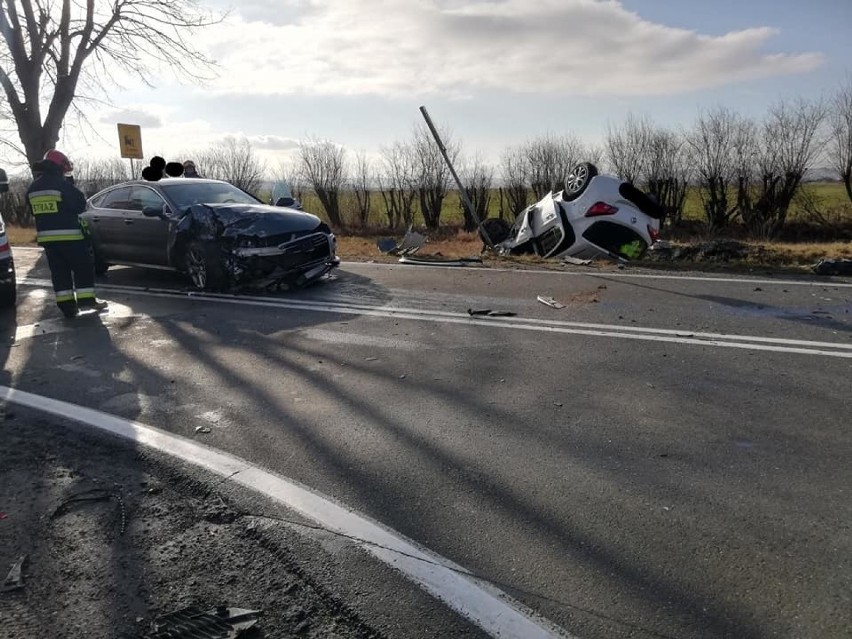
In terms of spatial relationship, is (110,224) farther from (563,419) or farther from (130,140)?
(563,419)

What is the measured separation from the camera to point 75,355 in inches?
254

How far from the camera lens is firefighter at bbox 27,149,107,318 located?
802 cm

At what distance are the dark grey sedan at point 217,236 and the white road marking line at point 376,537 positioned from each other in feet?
15.2

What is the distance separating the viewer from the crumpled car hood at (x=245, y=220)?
29.5ft

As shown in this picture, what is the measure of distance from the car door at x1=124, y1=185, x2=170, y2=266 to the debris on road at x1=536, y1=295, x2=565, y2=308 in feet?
18.3

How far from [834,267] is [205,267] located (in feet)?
28.9

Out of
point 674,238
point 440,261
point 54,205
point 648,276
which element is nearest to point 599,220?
point 648,276

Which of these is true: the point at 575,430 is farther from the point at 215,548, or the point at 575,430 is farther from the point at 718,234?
the point at 718,234

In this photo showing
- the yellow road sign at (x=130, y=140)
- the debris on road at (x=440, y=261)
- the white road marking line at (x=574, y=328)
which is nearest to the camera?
the white road marking line at (x=574, y=328)

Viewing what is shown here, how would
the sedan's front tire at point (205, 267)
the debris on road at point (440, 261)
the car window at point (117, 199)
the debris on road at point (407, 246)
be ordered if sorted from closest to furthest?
the sedan's front tire at point (205, 267) < the car window at point (117, 199) < the debris on road at point (440, 261) < the debris on road at point (407, 246)

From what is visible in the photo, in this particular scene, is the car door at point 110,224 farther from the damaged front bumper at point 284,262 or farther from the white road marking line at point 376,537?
the white road marking line at point 376,537

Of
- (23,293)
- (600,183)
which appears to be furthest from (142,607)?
(600,183)

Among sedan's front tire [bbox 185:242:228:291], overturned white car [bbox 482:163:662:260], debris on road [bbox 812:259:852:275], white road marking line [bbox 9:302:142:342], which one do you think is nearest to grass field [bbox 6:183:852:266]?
overturned white car [bbox 482:163:662:260]

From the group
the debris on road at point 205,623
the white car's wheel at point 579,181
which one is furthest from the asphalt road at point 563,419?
the white car's wheel at point 579,181
